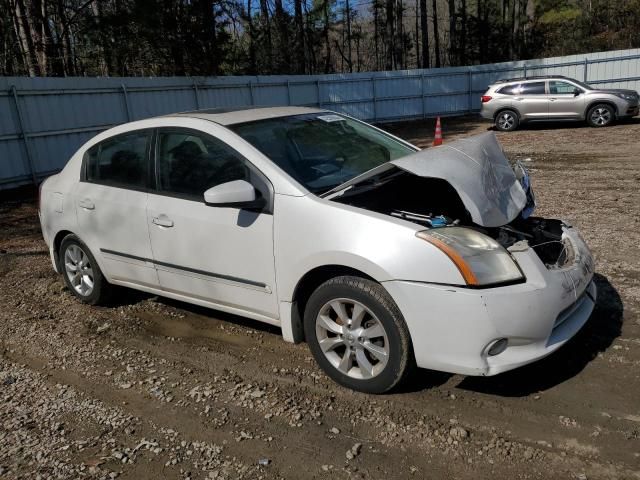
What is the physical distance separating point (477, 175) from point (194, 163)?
1.99 meters

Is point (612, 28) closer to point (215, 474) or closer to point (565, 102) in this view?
point (565, 102)

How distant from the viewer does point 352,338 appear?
3.28m

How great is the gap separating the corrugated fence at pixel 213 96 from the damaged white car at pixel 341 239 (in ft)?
26.5

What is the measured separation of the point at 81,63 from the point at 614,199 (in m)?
19.6

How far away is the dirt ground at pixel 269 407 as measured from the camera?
2.77 meters

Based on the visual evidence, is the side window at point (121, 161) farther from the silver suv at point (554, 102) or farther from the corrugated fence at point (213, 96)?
the silver suv at point (554, 102)

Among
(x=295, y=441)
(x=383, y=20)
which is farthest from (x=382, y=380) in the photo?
(x=383, y=20)

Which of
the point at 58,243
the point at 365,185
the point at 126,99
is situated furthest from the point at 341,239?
the point at 126,99

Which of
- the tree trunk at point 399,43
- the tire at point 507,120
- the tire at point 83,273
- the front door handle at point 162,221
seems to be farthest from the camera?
the tree trunk at point 399,43

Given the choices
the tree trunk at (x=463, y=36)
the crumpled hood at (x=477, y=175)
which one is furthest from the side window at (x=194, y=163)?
the tree trunk at (x=463, y=36)

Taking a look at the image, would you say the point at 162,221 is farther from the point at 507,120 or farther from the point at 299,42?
the point at 299,42

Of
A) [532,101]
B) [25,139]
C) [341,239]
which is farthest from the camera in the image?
[532,101]

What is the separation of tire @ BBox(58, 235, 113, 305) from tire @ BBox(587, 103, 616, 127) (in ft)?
52.0

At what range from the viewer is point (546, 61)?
24.3m
